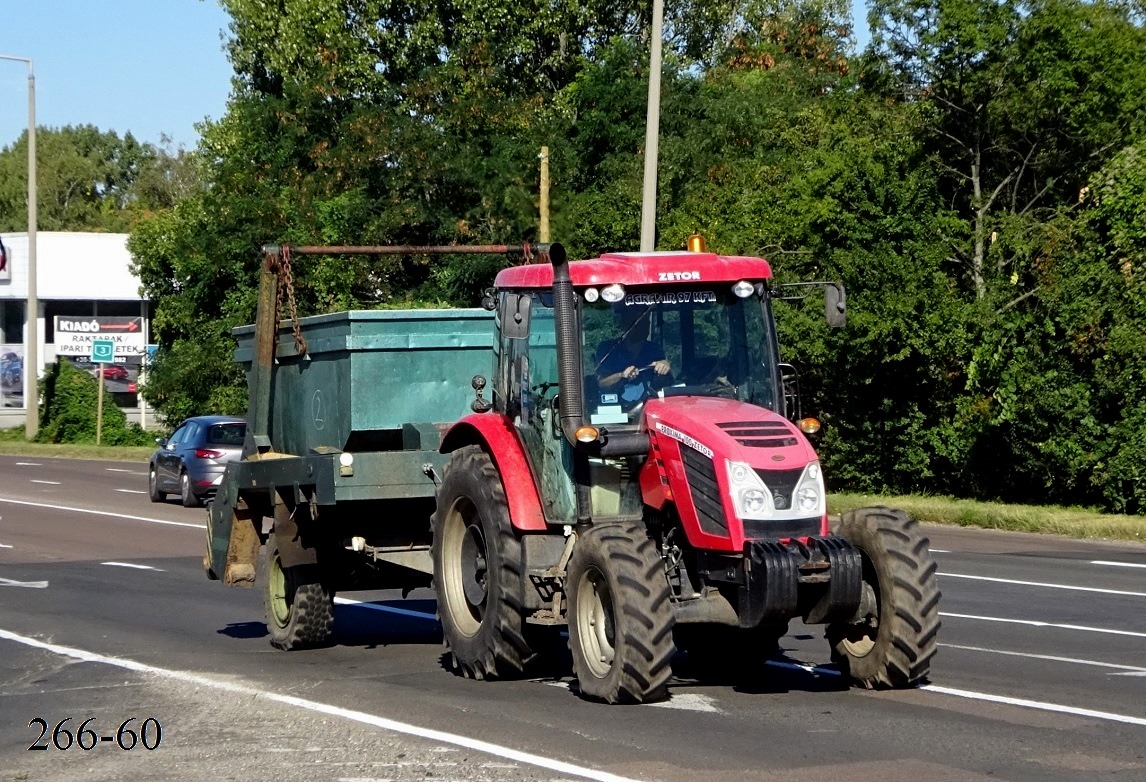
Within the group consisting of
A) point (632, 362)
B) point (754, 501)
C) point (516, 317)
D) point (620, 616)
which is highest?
point (516, 317)

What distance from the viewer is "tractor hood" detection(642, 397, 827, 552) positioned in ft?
30.2

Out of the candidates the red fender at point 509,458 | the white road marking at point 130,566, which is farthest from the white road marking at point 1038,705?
the white road marking at point 130,566

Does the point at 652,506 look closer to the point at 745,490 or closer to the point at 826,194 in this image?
the point at 745,490

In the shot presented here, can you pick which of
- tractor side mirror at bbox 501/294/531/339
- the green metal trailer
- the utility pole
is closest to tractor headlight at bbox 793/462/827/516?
tractor side mirror at bbox 501/294/531/339

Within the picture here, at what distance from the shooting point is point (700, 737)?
336 inches

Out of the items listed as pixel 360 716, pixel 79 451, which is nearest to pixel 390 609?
pixel 360 716

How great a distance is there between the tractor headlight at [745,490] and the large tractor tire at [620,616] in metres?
0.54

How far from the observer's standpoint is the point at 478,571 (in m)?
10.9

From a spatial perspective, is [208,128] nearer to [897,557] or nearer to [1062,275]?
[1062,275]

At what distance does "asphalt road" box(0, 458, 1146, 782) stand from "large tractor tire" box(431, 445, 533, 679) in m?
0.22

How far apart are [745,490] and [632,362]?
1.28 metres

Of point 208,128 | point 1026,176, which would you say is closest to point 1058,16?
point 1026,176

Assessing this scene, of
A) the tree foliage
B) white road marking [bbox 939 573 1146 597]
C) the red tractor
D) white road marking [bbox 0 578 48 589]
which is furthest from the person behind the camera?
the tree foliage

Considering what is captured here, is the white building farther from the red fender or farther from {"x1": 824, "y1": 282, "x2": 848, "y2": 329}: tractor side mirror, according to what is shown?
{"x1": 824, "y1": 282, "x2": 848, "y2": 329}: tractor side mirror
